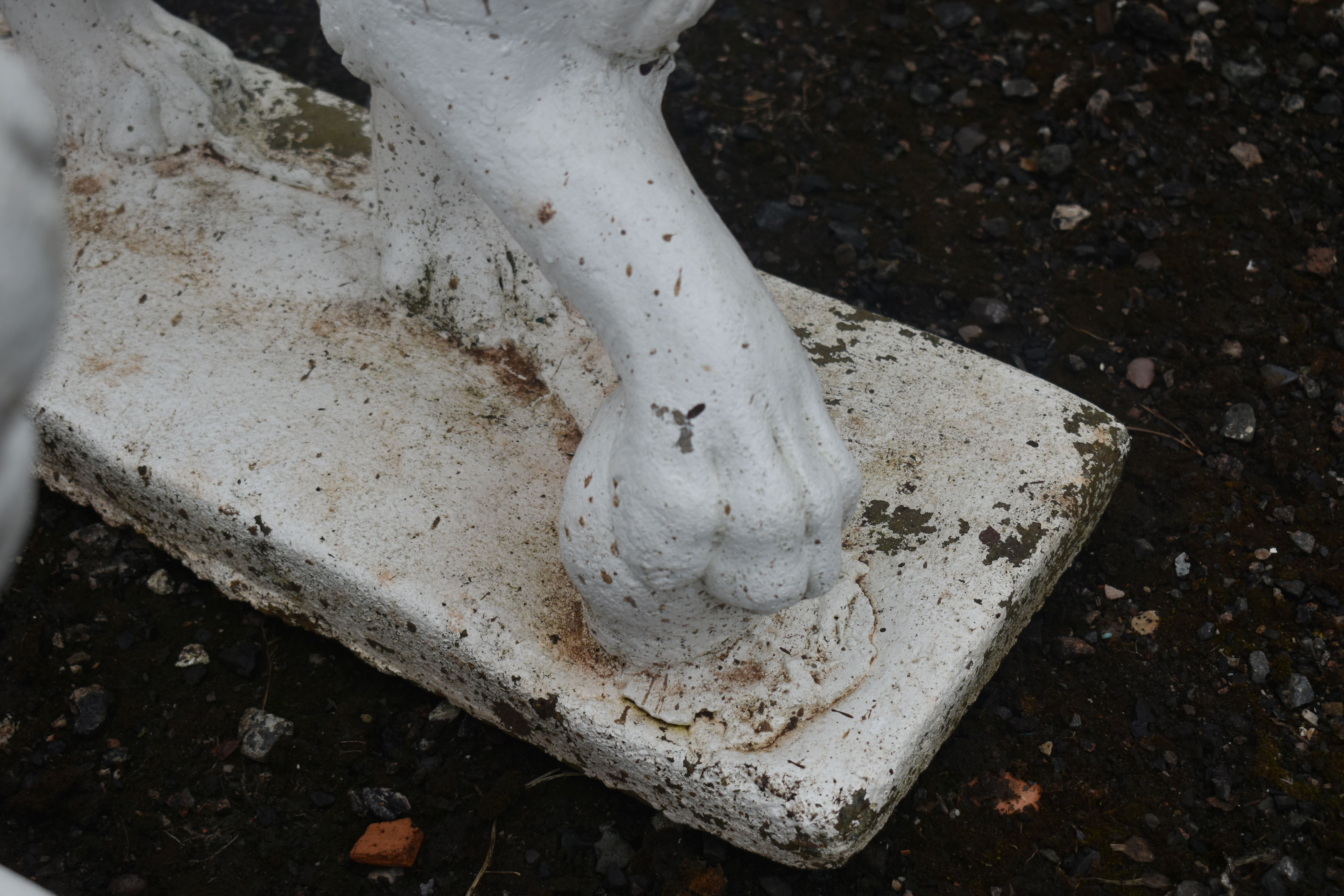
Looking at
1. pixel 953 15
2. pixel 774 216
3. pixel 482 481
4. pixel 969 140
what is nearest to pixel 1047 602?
pixel 482 481

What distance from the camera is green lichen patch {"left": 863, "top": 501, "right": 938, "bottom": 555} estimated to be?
178 centimetres

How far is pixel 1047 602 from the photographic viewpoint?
2.06m

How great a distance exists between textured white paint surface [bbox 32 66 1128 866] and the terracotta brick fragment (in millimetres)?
207

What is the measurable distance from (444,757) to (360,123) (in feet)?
4.62

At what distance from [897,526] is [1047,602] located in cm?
44

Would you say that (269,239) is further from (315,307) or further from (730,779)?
(730,779)

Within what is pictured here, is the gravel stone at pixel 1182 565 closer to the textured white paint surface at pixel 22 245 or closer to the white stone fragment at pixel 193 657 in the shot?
the white stone fragment at pixel 193 657

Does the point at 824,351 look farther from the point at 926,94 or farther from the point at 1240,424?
the point at 926,94

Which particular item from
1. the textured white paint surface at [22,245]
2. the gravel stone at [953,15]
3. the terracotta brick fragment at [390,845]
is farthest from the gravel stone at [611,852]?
the gravel stone at [953,15]

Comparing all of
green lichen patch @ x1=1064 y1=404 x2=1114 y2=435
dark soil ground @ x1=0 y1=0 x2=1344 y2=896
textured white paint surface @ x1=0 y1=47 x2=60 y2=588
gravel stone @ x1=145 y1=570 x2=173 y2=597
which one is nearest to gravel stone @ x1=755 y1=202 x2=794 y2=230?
dark soil ground @ x1=0 y1=0 x2=1344 y2=896

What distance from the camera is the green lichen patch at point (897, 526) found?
5.83 feet

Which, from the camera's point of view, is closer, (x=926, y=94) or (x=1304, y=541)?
(x=1304, y=541)

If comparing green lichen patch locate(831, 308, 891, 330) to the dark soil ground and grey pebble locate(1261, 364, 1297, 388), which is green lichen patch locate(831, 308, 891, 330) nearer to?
the dark soil ground

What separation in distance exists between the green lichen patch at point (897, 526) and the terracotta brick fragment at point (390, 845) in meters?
0.85
